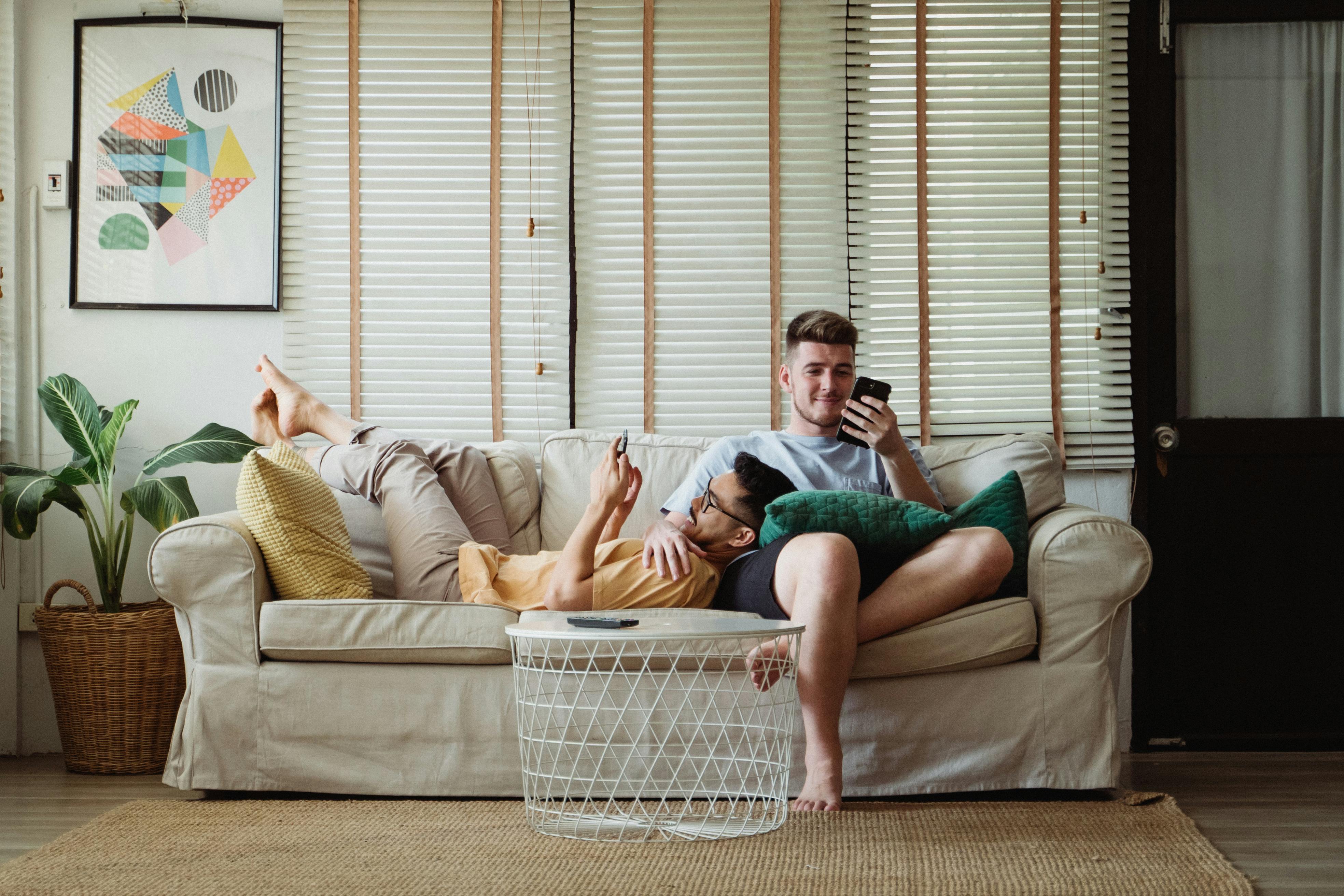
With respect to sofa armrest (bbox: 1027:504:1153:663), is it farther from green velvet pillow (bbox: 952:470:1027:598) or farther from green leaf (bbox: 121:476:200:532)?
green leaf (bbox: 121:476:200:532)

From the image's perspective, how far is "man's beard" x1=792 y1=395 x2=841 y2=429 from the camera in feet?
8.71

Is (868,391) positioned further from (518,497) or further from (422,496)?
(422,496)

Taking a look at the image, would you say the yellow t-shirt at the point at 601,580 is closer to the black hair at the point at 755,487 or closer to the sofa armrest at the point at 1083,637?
the black hair at the point at 755,487

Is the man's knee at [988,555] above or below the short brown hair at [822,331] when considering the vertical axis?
below

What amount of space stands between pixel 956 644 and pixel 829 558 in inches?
14.3

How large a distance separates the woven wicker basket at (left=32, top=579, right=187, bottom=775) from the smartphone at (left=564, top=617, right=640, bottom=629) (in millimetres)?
1299

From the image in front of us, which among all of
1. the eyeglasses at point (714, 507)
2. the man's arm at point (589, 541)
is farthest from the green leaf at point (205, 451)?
the eyeglasses at point (714, 507)

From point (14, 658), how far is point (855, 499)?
7.89ft

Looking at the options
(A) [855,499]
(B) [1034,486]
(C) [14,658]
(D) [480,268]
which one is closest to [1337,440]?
(B) [1034,486]

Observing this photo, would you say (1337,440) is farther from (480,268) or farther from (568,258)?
(480,268)

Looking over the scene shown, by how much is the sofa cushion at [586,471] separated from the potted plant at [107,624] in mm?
777

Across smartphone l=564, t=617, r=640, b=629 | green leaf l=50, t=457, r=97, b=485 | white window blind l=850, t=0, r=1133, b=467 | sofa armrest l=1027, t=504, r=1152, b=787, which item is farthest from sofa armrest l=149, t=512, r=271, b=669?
white window blind l=850, t=0, r=1133, b=467

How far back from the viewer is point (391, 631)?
220 centimetres

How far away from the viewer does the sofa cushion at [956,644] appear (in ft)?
7.07
